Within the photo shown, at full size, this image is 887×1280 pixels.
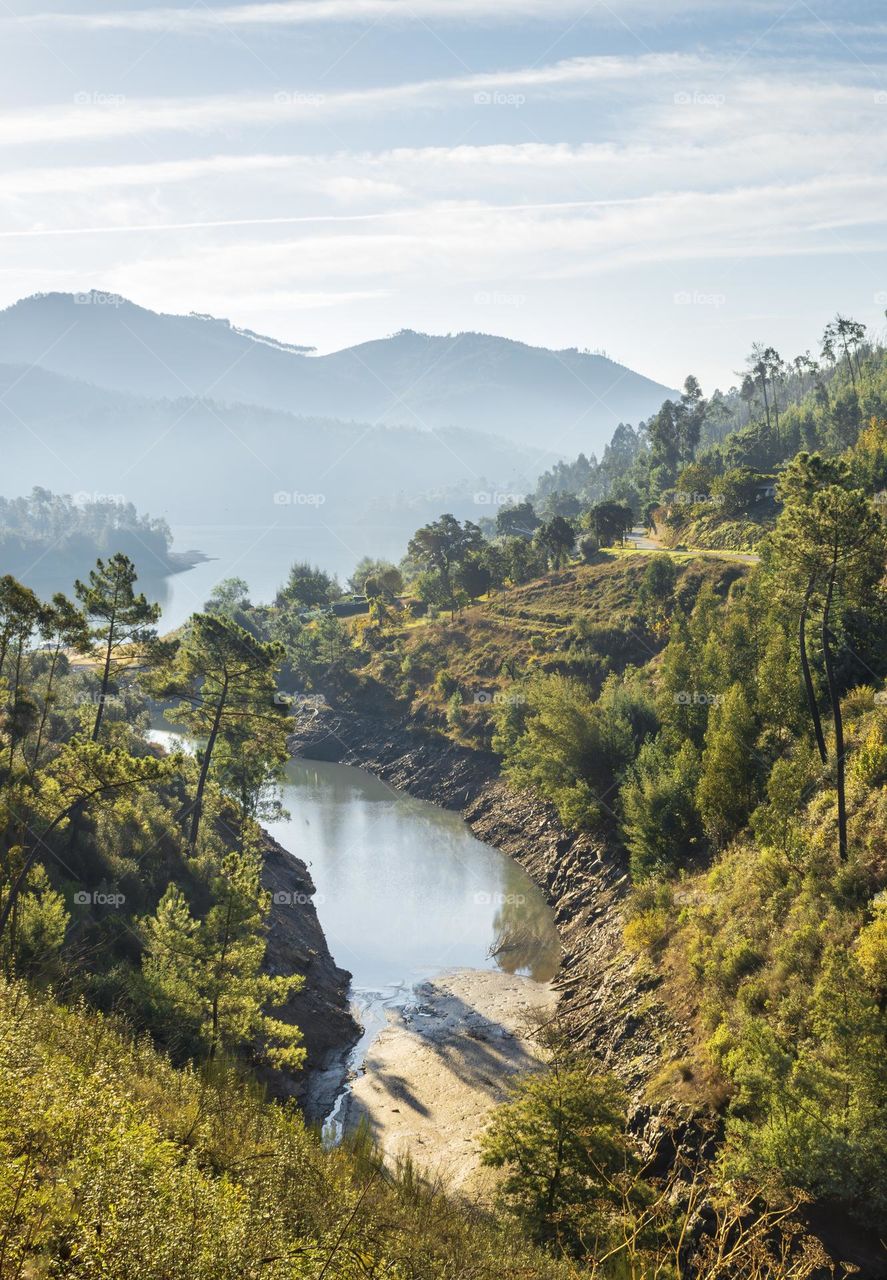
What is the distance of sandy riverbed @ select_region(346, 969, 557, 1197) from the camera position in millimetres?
28812

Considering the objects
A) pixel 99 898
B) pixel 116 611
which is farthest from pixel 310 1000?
pixel 116 611

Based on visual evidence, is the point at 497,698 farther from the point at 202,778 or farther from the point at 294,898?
the point at 202,778

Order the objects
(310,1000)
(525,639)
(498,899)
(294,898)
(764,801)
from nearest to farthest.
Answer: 1. (310,1000)
2. (764,801)
3. (294,898)
4. (498,899)
5. (525,639)

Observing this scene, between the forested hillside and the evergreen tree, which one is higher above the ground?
the evergreen tree

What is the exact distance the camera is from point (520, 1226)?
20.1 m

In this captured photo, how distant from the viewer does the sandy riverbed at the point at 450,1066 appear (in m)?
28.8

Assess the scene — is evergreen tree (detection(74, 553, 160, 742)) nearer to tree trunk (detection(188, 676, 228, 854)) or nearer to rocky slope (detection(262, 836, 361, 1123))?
tree trunk (detection(188, 676, 228, 854))

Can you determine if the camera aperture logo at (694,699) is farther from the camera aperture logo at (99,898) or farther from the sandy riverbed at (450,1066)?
the camera aperture logo at (99,898)

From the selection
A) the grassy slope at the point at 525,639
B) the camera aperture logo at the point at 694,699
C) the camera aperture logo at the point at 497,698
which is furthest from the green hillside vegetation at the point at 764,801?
the grassy slope at the point at 525,639

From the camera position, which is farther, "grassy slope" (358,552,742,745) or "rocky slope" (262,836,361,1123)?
"grassy slope" (358,552,742,745)

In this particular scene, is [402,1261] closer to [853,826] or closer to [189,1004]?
[189,1004]

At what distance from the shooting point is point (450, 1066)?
113 ft

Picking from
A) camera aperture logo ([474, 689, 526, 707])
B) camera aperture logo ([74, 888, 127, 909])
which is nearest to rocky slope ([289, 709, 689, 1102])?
camera aperture logo ([474, 689, 526, 707])

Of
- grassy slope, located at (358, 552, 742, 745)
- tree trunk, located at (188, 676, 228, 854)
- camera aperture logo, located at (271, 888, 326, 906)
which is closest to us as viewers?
tree trunk, located at (188, 676, 228, 854)
